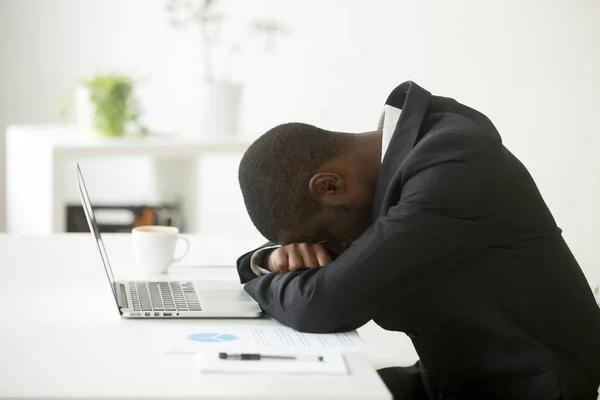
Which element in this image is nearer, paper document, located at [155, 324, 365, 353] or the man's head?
paper document, located at [155, 324, 365, 353]

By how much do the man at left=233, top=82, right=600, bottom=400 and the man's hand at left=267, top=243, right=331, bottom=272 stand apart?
2.0 inches

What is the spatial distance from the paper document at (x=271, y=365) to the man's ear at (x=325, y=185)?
0.30m

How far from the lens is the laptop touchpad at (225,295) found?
153 centimetres

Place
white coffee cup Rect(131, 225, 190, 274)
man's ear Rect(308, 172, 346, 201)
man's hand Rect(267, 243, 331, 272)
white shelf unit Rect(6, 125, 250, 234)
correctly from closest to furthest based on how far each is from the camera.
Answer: man's ear Rect(308, 172, 346, 201) → man's hand Rect(267, 243, 331, 272) → white coffee cup Rect(131, 225, 190, 274) → white shelf unit Rect(6, 125, 250, 234)

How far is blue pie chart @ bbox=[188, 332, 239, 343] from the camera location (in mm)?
1262

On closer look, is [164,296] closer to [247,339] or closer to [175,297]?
[175,297]

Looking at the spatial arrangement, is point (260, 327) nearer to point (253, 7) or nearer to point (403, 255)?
point (403, 255)

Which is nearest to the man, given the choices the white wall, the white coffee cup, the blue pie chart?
the blue pie chart

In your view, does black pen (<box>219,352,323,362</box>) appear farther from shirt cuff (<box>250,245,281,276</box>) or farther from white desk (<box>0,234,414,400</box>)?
shirt cuff (<box>250,245,281,276</box>)

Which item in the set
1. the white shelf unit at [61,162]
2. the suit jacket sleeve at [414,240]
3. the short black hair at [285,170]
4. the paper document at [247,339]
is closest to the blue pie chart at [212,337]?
the paper document at [247,339]

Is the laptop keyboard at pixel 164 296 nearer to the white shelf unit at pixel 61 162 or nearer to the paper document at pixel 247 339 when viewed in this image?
the paper document at pixel 247 339

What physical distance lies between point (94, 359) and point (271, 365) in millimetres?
225

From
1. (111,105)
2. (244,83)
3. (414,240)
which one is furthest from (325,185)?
(244,83)

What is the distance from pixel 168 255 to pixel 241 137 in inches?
71.1
